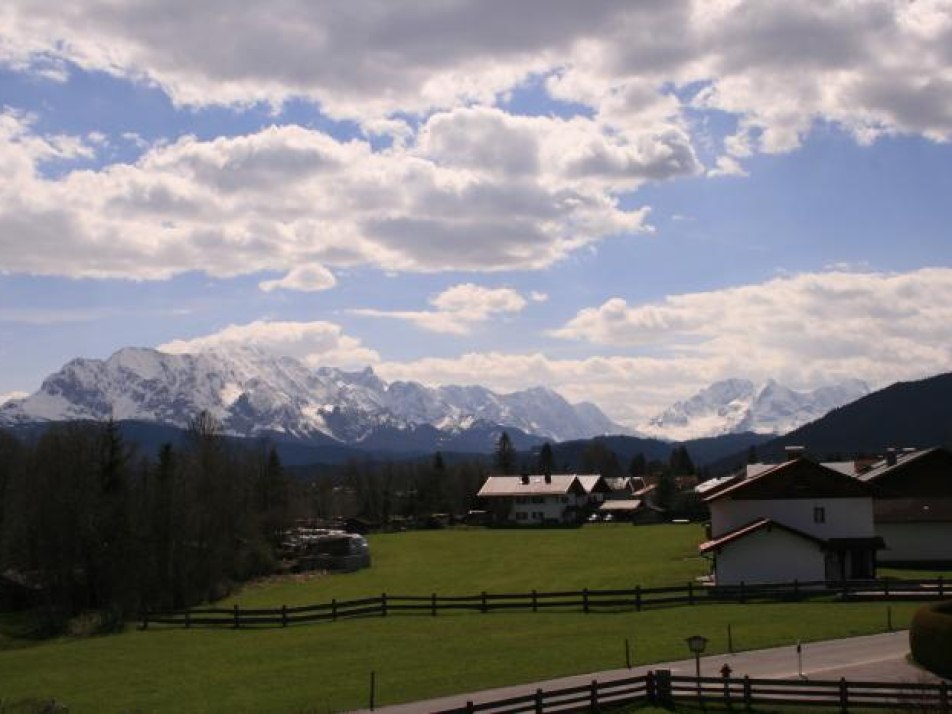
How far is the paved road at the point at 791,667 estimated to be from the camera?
3125 centimetres

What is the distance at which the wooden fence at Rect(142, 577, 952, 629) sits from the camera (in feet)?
166

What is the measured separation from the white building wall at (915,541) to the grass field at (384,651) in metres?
Answer: 13.2

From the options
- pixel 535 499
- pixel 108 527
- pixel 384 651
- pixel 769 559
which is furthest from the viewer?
pixel 535 499

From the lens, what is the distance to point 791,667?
33031 mm

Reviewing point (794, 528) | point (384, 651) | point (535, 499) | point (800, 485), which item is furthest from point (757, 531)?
point (535, 499)

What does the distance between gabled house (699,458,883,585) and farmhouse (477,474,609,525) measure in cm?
7266

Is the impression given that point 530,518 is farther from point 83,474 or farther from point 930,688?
point 930,688

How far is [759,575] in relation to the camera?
5834 cm

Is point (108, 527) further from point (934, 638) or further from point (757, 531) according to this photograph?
point (934, 638)

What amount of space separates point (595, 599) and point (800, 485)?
625 inches

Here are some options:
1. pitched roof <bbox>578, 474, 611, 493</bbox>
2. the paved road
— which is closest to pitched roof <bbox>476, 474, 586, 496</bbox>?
pitched roof <bbox>578, 474, 611, 493</bbox>

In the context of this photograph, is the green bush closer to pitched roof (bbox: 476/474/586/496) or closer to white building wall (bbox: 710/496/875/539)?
white building wall (bbox: 710/496/875/539)

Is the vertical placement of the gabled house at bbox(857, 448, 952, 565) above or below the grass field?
above

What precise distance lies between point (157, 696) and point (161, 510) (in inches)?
1747
